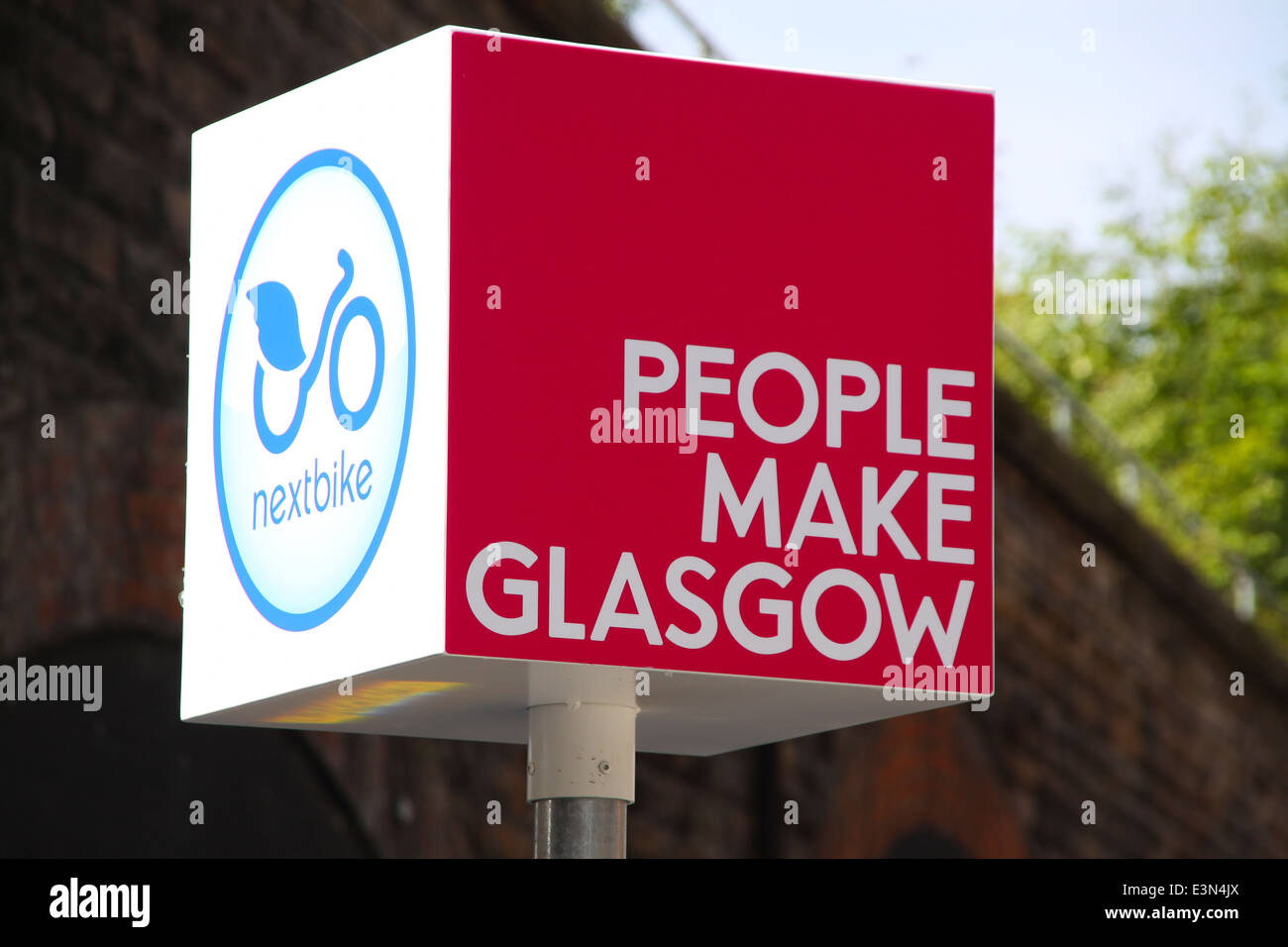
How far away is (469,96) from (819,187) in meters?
0.46

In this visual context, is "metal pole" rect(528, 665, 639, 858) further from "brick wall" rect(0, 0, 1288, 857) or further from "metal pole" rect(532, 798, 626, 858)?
"brick wall" rect(0, 0, 1288, 857)

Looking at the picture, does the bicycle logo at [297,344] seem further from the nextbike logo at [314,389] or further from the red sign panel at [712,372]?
the red sign panel at [712,372]

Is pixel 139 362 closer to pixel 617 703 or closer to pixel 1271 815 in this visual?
pixel 617 703

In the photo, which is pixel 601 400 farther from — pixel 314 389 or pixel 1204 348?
pixel 1204 348

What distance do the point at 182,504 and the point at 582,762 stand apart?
3.39m

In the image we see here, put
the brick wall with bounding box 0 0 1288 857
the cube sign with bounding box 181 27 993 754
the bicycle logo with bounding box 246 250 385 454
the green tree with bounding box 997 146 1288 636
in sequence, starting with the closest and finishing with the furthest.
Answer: the cube sign with bounding box 181 27 993 754 < the bicycle logo with bounding box 246 250 385 454 < the brick wall with bounding box 0 0 1288 857 < the green tree with bounding box 997 146 1288 636

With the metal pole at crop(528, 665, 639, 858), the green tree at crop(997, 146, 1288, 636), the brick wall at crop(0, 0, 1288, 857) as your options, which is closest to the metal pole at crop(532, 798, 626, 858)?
the metal pole at crop(528, 665, 639, 858)

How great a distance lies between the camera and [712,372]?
267cm

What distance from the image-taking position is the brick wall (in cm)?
552

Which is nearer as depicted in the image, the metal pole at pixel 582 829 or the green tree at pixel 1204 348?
the metal pole at pixel 582 829

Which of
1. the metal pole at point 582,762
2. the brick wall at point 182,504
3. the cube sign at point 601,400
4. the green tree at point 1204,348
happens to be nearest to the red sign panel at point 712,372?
the cube sign at point 601,400

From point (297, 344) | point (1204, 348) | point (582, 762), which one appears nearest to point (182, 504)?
point (297, 344)

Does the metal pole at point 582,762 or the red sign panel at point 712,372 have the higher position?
the red sign panel at point 712,372

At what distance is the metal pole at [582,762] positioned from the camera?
264 cm
